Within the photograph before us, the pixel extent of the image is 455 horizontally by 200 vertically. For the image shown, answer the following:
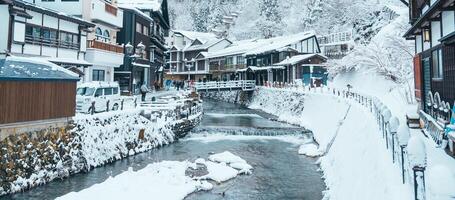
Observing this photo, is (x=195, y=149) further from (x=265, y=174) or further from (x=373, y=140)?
(x=373, y=140)

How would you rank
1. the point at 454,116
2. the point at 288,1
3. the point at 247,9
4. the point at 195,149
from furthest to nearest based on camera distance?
the point at 247,9 → the point at 288,1 → the point at 195,149 → the point at 454,116

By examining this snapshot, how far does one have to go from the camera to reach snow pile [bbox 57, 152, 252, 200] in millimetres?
11820

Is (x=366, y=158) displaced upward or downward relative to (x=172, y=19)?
downward

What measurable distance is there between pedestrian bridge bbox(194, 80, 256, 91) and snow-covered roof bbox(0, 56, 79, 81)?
32.9m

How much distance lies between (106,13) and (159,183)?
21.6 meters

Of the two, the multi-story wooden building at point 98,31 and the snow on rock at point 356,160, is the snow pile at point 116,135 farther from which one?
the multi-story wooden building at point 98,31

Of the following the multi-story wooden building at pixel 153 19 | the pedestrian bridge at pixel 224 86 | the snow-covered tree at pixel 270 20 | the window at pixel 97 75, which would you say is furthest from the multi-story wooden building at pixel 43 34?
the snow-covered tree at pixel 270 20

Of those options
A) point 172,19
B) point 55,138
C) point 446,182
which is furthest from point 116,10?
point 172,19

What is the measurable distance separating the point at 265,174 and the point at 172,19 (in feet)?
338

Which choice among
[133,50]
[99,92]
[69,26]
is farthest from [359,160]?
[133,50]

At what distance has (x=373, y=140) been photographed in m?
11.0

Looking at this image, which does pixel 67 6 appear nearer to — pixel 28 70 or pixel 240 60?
pixel 28 70

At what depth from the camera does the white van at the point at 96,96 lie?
19328 millimetres

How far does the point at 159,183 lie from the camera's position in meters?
13.3
